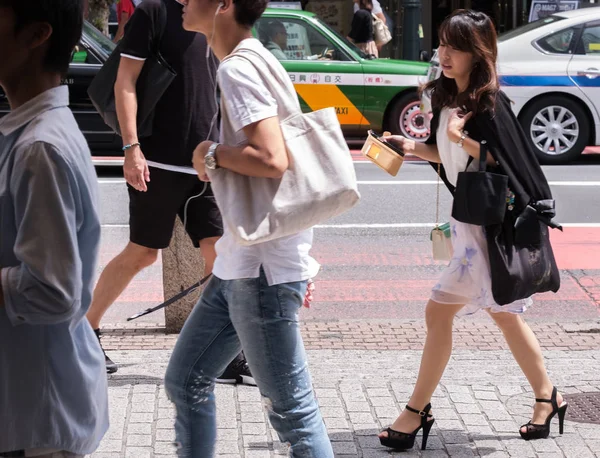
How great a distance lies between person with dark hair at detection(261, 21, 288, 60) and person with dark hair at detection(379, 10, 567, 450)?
392 inches

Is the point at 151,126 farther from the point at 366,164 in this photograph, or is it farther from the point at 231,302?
the point at 366,164

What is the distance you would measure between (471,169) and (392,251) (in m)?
4.59

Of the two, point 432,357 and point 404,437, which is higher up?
point 432,357

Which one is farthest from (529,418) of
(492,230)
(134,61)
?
(134,61)

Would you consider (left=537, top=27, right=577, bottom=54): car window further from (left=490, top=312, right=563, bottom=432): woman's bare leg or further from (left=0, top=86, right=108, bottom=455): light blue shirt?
(left=0, top=86, right=108, bottom=455): light blue shirt

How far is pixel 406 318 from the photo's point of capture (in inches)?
274

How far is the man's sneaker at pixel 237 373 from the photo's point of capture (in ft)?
16.5

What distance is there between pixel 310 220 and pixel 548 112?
35.5ft

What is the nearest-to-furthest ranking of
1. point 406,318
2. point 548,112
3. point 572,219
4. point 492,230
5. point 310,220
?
point 310,220
point 492,230
point 406,318
point 572,219
point 548,112

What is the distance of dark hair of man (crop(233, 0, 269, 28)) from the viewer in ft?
10.6

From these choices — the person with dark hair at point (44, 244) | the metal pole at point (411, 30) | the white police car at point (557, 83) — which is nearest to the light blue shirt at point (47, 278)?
the person with dark hair at point (44, 244)

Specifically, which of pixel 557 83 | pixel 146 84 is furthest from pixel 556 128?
pixel 146 84

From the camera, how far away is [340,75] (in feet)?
46.4

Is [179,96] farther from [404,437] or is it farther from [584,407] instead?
[584,407]
